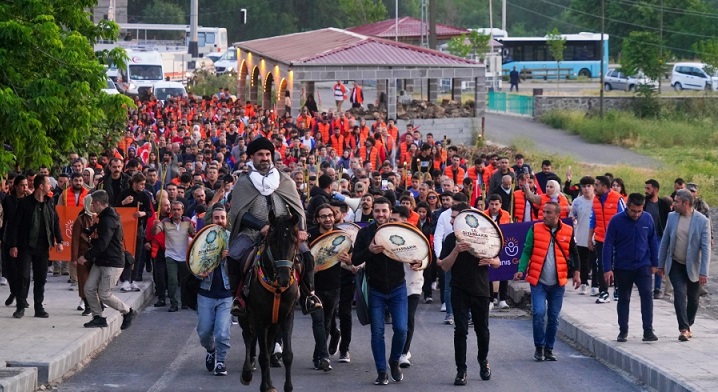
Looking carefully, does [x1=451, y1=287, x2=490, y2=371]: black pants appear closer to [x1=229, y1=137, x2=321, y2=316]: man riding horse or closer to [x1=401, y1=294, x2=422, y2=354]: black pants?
[x1=401, y1=294, x2=422, y2=354]: black pants

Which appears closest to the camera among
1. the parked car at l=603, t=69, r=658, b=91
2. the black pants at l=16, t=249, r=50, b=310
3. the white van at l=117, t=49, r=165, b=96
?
the black pants at l=16, t=249, r=50, b=310

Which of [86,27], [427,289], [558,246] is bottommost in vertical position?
[427,289]

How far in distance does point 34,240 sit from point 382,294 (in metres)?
5.71

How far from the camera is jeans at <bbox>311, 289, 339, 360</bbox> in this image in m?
13.5

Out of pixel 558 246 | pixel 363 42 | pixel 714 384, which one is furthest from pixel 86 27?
pixel 363 42

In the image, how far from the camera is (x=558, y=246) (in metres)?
14.1

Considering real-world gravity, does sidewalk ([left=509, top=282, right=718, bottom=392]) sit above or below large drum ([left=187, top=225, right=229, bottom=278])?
below

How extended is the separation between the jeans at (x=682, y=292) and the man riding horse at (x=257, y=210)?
4.65 m

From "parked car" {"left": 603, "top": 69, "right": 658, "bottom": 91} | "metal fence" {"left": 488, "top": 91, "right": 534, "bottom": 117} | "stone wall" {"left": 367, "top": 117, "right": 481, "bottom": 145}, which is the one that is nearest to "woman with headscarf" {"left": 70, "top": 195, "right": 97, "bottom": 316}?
"stone wall" {"left": 367, "top": 117, "right": 481, "bottom": 145}

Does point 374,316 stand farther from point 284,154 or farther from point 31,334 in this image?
point 284,154

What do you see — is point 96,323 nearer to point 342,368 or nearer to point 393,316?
point 342,368

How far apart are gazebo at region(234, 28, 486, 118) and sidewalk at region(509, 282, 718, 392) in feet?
80.1

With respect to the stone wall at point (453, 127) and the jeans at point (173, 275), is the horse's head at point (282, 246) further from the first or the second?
the stone wall at point (453, 127)

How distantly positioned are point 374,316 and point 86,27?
7.28 meters
